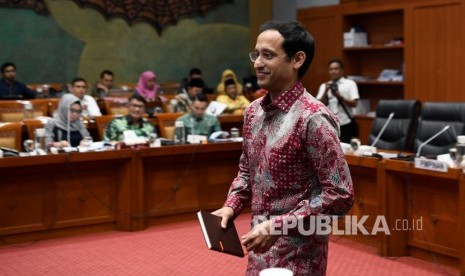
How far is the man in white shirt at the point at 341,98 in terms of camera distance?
7.22 meters

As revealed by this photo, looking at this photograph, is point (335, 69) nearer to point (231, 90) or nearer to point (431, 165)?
point (231, 90)

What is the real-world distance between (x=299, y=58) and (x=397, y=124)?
4.04 metres

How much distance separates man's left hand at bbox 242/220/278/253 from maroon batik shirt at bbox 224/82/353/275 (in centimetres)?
4

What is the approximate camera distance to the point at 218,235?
1853mm

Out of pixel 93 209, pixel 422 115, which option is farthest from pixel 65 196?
pixel 422 115

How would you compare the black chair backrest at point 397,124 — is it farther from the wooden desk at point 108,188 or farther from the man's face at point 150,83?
the man's face at point 150,83

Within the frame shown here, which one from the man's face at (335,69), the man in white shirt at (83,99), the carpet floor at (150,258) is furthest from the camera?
the man in white shirt at (83,99)

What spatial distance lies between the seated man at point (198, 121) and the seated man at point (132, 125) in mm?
413

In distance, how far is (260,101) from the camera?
6.38 feet

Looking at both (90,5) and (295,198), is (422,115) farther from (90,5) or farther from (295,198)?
(90,5)

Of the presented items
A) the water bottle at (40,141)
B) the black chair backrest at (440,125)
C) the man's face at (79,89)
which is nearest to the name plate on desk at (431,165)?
the black chair backrest at (440,125)

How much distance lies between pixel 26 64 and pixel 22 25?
20.9 inches

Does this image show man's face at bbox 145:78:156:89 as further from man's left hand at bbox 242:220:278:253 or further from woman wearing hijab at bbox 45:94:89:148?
man's left hand at bbox 242:220:278:253

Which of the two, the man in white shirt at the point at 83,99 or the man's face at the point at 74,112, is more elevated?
the man in white shirt at the point at 83,99
